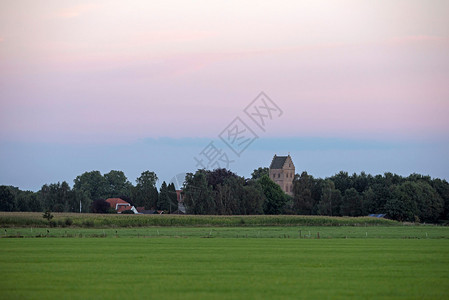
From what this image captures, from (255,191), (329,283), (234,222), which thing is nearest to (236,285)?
(329,283)

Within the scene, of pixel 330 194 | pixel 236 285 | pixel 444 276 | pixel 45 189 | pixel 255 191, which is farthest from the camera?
pixel 45 189

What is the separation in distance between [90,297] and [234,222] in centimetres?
8173

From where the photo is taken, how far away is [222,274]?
2889 cm

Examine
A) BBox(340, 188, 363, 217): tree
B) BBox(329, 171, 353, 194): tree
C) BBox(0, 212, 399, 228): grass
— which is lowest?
BBox(0, 212, 399, 228): grass

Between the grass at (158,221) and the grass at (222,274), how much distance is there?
143ft

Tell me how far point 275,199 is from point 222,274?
4732 inches

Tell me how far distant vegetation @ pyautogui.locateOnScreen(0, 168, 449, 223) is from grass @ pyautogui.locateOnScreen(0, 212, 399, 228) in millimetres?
23955

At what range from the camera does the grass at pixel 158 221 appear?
85562 mm

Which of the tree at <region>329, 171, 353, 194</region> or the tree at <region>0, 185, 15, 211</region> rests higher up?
the tree at <region>329, 171, 353, 194</region>

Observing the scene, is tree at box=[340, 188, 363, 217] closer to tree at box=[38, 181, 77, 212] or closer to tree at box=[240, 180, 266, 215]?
tree at box=[240, 180, 266, 215]

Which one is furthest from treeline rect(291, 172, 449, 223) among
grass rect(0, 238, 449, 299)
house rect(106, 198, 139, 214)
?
grass rect(0, 238, 449, 299)

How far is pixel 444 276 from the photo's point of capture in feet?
91.5

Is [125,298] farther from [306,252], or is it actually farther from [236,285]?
[306,252]

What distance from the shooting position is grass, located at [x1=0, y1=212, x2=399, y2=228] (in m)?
85.6
